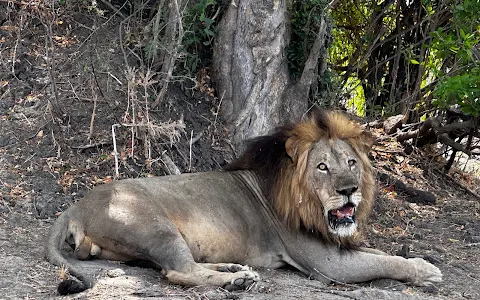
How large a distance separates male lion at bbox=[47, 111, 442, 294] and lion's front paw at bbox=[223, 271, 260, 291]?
188 mm

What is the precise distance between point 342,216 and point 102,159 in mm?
2351

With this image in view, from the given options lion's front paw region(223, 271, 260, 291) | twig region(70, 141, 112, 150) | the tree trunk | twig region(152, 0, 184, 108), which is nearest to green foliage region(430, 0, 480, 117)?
the tree trunk

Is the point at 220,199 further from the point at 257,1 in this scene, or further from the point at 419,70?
the point at 419,70

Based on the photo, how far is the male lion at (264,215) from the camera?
452 cm

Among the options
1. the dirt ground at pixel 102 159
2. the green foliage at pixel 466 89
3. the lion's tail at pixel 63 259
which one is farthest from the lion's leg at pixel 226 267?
the green foliage at pixel 466 89

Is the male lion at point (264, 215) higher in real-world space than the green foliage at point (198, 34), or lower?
lower

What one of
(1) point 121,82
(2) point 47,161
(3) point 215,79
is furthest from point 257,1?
(2) point 47,161

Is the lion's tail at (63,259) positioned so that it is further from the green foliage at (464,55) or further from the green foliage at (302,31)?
the green foliage at (464,55)

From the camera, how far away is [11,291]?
4.00 m

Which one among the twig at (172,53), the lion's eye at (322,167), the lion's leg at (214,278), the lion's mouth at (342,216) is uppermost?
the twig at (172,53)

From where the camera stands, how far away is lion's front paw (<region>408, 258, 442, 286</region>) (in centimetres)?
490

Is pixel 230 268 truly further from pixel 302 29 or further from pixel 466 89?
pixel 302 29

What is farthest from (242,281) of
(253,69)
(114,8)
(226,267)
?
(114,8)

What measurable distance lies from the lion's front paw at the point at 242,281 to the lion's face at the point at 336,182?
34.5 inches
